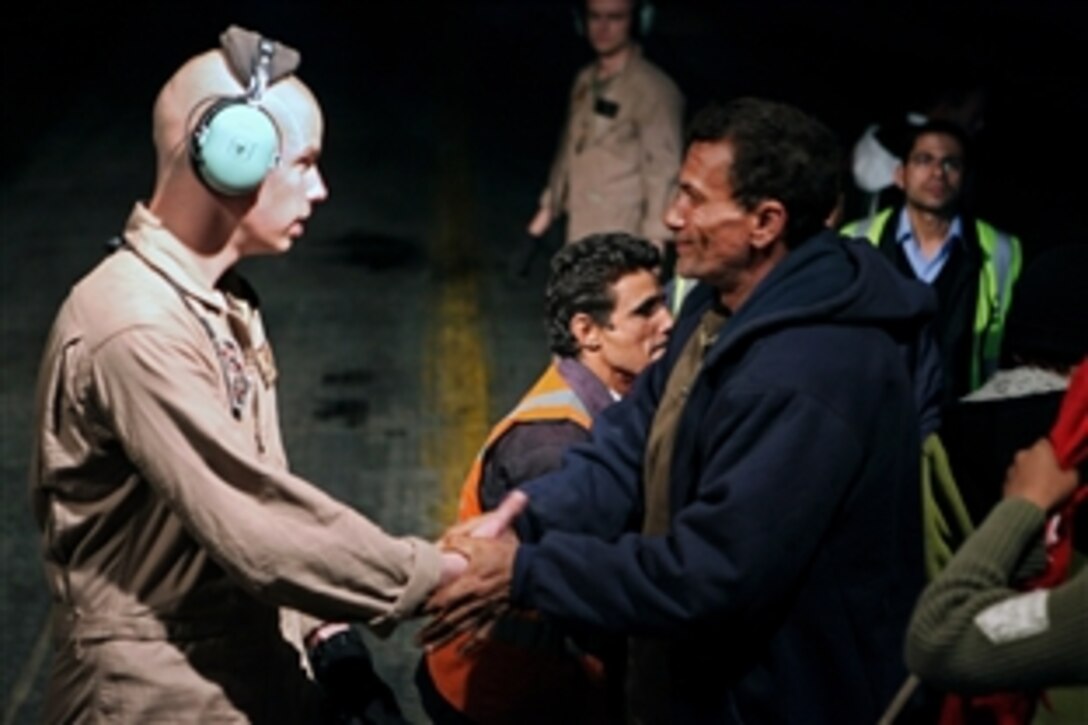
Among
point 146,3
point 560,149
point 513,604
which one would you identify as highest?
point 513,604

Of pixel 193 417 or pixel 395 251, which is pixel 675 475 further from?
pixel 395 251

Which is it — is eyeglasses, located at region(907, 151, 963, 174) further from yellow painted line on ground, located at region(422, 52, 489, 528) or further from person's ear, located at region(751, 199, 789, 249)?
person's ear, located at region(751, 199, 789, 249)

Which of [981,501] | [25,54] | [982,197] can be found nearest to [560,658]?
[981,501]

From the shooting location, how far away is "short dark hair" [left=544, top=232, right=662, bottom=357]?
5656 mm

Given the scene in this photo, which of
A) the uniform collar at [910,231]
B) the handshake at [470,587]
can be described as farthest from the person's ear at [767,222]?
the uniform collar at [910,231]

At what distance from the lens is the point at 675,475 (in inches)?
162

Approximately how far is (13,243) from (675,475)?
10327 mm

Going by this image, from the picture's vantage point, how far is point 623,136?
10227mm

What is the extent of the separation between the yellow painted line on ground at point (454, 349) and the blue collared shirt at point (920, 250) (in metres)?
2.21

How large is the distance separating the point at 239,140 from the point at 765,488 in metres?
1.24

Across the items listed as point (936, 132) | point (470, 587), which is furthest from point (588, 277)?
point (936, 132)

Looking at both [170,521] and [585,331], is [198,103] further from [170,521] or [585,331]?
[585,331]

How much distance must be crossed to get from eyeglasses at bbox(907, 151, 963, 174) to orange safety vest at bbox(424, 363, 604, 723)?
11.5ft

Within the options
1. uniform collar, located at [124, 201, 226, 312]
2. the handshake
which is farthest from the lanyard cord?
the handshake
